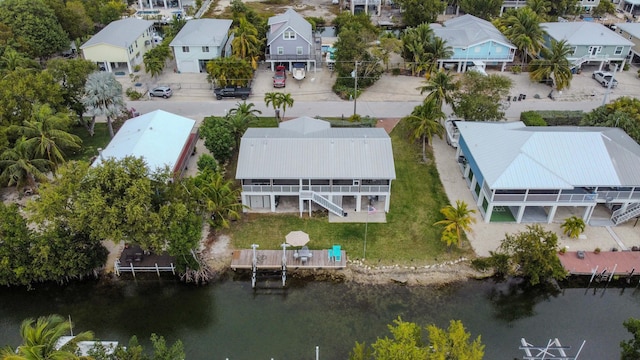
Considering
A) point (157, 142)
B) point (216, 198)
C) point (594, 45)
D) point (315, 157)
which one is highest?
point (594, 45)

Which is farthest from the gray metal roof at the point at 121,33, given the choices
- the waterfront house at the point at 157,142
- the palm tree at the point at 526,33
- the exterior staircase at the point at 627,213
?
the exterior staircase at the point at 627,213

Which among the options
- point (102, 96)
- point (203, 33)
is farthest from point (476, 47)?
point (102, 96)

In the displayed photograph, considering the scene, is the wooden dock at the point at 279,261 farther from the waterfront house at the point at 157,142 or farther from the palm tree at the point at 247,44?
the palm tree at the point at 247,44

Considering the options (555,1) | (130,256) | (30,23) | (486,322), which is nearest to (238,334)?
(130,256)

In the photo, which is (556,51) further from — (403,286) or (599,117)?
(403,286)

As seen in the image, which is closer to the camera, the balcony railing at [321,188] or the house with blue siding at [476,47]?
the balcony railing at [321,188]

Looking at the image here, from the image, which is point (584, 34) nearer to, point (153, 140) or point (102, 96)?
point (153, 140)

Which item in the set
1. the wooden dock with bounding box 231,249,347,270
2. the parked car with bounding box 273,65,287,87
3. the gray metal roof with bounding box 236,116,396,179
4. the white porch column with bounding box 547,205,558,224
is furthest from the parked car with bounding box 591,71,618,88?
the wooden dock with bounding box 231,249,347,270
